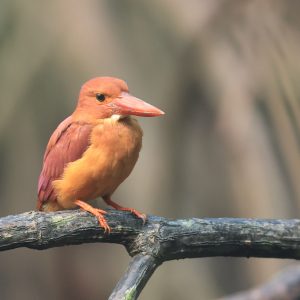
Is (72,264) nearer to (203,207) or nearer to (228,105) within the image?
(203,207)

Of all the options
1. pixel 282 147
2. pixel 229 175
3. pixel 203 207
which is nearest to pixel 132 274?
pixel 282 147

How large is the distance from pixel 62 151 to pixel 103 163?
20cm

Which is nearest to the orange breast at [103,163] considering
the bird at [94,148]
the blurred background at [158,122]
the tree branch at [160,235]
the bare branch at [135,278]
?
the bird at [94,148]

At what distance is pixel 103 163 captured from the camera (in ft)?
9.80

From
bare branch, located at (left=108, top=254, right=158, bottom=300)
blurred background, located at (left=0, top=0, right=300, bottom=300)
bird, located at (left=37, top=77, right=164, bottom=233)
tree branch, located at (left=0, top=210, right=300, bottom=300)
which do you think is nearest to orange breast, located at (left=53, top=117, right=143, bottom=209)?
bird, located at (left=37, top=77, right=164, bottom=233)

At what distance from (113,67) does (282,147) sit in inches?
59.9

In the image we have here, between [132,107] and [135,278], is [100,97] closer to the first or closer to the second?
[132,107]

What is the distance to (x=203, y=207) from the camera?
6.80 m

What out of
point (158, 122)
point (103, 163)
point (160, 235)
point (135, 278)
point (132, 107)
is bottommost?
point (135, 278)

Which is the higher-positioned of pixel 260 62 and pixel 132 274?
pixel 260 62

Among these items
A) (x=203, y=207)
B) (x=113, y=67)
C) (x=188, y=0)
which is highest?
(x=188, y=0)

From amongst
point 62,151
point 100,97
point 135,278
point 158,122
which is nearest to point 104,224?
point 135,278

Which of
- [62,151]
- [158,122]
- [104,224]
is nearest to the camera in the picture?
[104,224]

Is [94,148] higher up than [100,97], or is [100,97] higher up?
[100,97]
